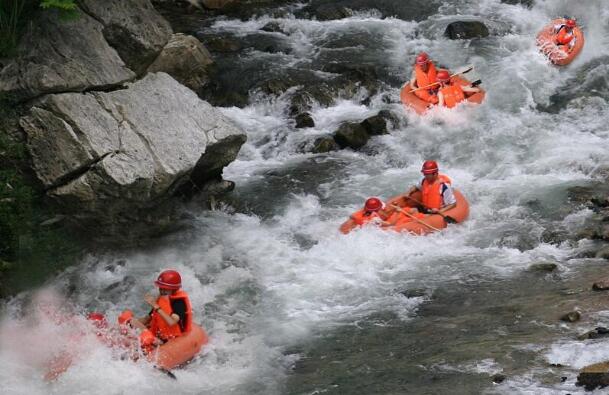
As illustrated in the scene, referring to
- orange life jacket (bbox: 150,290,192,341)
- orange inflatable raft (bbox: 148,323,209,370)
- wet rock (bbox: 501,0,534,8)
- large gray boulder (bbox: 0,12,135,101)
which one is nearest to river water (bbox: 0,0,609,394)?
orange inflatable raft (bbox: 148,323,209,370)

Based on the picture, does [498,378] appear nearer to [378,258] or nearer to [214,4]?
[378,258]

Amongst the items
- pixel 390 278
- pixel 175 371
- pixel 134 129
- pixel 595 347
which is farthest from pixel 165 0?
pixel 595 347

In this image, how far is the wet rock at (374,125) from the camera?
17781mm

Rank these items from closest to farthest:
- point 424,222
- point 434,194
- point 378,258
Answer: point 378,258, point 424,222, point 434,194

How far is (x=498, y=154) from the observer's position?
16.9 metres

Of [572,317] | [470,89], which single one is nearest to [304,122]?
[470,89]

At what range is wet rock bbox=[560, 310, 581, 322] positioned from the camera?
10242mm

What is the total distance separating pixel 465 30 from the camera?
21766 millimetres

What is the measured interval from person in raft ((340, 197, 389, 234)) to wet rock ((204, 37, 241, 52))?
818 cm

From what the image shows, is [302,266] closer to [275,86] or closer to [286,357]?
[286,357]

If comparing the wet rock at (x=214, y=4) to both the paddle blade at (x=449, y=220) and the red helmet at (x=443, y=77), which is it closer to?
the red helmet at (x=443, y=77)

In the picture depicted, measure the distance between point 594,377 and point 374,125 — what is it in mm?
9966

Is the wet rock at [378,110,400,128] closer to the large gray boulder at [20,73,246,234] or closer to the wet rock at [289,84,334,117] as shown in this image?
the wet rock at [289,84,334,117]

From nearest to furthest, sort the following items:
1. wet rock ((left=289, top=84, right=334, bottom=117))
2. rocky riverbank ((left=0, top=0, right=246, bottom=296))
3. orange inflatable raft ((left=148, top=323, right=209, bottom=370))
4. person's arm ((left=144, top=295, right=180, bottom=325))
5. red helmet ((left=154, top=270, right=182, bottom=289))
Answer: orange inflatable raft ((left=148, top=323, right=209, bottom=370)) < person's arm ((left=144, top=295, right=180, bottom=325)) < red helmet ((left=154, top=270, right=182, bottom=289)) < rocky riverbank ((left=0, top=0, right=246, bottom=296)) < wet rock ((left=289, top=84, right=334, bottom=117))
